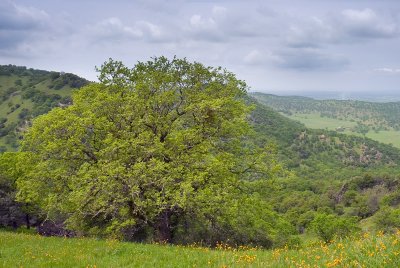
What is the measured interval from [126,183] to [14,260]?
8450 mm

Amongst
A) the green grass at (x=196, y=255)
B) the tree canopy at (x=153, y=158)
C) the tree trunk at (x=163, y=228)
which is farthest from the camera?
the tree trunk at (x=163, y=228)

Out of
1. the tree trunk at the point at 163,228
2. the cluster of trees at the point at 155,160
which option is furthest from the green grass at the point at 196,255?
the tree trunk at the point at 163,228

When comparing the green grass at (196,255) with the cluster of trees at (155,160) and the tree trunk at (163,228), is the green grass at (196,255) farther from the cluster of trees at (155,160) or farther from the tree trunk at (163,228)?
the tree trunk at (163,228)

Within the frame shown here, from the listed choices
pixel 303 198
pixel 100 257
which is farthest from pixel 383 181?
pixel 100 257

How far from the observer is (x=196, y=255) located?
43.7ft

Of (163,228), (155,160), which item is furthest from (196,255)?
(163,228)

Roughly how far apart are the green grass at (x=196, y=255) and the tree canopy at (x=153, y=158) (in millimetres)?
5055

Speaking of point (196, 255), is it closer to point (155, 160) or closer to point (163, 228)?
point (155, 160)

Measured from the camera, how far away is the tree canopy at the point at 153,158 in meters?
21.6

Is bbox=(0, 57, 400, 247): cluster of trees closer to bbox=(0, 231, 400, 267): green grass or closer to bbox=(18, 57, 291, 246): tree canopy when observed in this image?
bbox=(18, 57, 291, 246): tree canopy

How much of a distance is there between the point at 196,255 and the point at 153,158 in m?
9.31

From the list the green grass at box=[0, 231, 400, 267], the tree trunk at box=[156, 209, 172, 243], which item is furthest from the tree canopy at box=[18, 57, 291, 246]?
the green grass at box=[0, 231, 400, 267]

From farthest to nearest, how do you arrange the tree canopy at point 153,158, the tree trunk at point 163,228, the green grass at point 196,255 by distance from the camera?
the tree trunk at point 163,228 < the tree canopy at point 153,158 < the green grass at point 196,255

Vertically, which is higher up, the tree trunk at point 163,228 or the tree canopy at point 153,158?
the tree canopy at point 153,158
